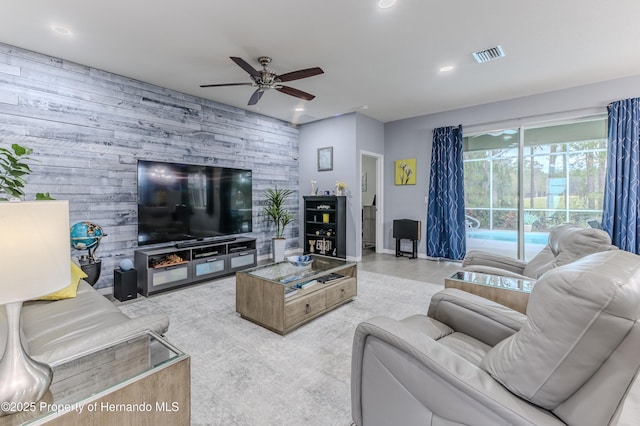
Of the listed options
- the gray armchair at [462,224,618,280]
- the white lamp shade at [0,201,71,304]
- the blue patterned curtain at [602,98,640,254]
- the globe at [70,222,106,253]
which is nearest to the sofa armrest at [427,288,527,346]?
the gray armchair at [462,224,618,280]

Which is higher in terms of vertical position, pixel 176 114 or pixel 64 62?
pixel 64 62

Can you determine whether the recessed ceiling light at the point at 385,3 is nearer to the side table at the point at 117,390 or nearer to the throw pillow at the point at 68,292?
the side table at the point at 117,390

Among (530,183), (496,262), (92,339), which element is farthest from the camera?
(530,183)

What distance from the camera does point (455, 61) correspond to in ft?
11.4

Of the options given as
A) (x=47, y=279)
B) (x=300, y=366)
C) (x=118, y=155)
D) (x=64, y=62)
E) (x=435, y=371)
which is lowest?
(x=300, y=366)

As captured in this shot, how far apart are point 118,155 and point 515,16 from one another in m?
4.59

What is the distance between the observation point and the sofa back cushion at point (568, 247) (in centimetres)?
212

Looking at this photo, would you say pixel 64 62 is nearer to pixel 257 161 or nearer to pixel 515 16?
pixel 257 161

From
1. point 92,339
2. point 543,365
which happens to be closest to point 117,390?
point 92,339

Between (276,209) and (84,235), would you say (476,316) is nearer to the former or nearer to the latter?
(84,235)

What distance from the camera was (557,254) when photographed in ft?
8.38

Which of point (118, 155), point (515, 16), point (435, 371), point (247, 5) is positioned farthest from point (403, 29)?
point (118, 155)

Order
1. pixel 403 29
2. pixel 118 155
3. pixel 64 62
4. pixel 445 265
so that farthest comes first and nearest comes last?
pixel 445 265
pixel 118 155
pixel 64 62
pixel 403 29

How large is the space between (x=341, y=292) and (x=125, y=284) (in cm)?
252
